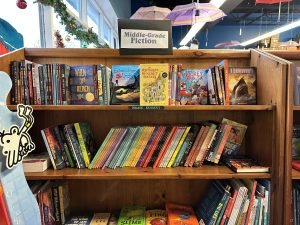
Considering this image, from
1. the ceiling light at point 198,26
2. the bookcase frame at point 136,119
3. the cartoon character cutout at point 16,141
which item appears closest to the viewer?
the cartoon character cutout at point 16,141

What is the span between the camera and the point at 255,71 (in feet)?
4.41

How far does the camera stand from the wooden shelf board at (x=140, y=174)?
46.4 inches

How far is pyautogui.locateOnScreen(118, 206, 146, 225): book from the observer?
130 centimetres

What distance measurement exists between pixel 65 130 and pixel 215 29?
35.4 ft

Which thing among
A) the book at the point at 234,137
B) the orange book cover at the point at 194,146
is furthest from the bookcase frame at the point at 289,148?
the orange book cover at the point at 194,146

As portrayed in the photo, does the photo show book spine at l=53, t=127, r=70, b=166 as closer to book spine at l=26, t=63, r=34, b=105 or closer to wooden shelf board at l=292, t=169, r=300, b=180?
book spine at l=26, t=63, r=34, b=105

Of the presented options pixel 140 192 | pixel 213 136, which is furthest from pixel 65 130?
pixel 213 136

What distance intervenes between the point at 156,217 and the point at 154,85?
719mm

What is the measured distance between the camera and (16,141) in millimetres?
858

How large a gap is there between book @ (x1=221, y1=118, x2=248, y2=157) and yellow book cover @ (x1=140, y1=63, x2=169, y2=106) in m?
0.40

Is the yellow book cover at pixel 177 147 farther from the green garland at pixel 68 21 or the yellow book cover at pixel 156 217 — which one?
the green garland at pixel 68 21

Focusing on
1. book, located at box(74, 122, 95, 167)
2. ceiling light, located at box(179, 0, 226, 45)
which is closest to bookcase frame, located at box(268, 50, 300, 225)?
book, located at box(74, 122, 95, 167)

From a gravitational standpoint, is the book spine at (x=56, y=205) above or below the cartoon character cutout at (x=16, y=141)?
Result: below

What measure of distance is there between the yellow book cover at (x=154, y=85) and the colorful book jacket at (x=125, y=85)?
0.07 m
